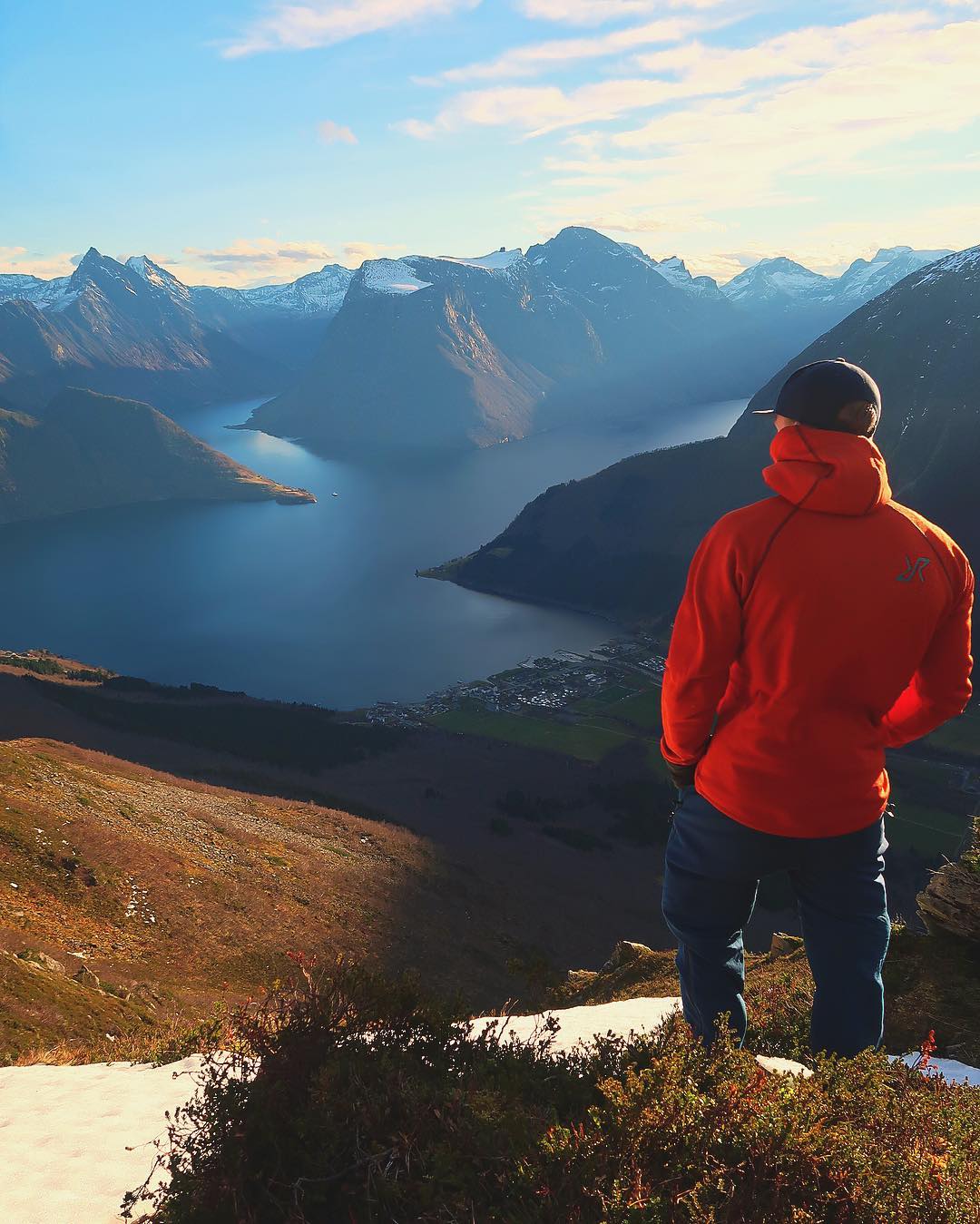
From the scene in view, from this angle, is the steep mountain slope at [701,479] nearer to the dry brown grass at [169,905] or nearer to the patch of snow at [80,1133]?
the dry brown grass at [169,905]

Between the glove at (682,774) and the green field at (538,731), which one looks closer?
the glove at (682,774)

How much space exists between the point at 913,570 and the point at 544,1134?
3045mm

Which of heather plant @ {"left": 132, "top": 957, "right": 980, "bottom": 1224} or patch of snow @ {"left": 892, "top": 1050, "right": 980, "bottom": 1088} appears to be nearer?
heather plant @ {"left": 132, "top": 957, "right": 980, "bottom": 1224}

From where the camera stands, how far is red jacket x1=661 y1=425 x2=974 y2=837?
3646mm

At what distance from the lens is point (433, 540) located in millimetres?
182500

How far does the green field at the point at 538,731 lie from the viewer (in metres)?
86.2

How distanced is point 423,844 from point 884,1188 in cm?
4169

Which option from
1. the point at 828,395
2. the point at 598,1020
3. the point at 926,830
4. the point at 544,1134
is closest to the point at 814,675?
the point at 828,395

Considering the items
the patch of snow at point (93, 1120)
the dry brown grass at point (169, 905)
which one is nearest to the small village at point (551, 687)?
the dry brown grass at point (169, 905)

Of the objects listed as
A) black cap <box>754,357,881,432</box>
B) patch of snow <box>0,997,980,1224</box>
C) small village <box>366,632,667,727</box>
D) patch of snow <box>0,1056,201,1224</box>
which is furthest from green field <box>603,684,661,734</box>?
black cap <box>754,357,881,432</box>

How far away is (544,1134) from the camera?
11.3ft

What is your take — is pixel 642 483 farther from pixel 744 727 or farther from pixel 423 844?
pixel 744 727

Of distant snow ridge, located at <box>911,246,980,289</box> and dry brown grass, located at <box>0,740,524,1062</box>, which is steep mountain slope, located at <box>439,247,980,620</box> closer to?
distant snow ridge, located at <box>911,246,980,289</box>

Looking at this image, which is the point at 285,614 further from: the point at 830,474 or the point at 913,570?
the point at 913,570
